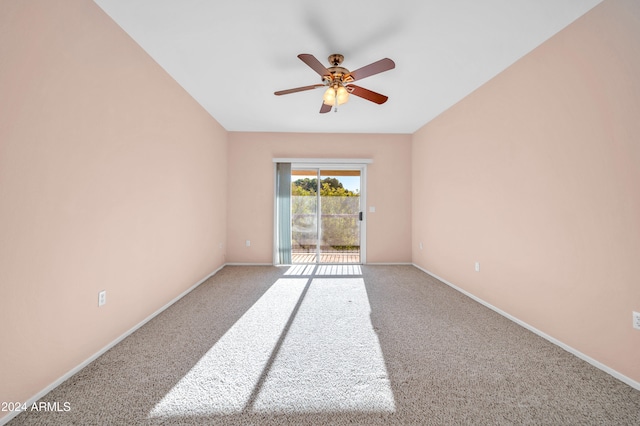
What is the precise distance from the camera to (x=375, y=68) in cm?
203

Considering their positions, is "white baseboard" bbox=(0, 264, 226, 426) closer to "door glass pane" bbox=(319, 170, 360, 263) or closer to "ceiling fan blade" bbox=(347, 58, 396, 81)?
"door glass pane" bbox=(319, 170, 360, 263)

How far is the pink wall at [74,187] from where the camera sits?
1.30 metres

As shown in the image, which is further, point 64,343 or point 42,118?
point 64,343

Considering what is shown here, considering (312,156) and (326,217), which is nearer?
(312,156)

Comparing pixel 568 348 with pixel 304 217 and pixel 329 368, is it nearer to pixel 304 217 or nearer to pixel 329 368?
pixel 329 368

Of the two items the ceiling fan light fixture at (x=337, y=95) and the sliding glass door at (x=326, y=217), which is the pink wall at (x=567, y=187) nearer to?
the ceiling fan light fixture at (x=337, y=95)

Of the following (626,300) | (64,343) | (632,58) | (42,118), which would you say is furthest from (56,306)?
(632,58)

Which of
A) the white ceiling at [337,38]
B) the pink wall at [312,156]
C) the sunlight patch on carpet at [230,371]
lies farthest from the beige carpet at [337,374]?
the white ceiling at [337,38]

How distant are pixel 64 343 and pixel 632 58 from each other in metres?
3.97

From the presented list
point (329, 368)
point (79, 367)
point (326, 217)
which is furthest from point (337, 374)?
point (326, 217)

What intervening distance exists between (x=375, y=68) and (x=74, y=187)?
229cm

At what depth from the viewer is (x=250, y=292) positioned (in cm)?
324

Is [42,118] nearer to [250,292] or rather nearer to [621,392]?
[250,292]

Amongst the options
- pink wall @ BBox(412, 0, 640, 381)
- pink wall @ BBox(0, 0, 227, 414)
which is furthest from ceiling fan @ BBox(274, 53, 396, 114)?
pink wall @ BBox(0, 0, 227, 414)
